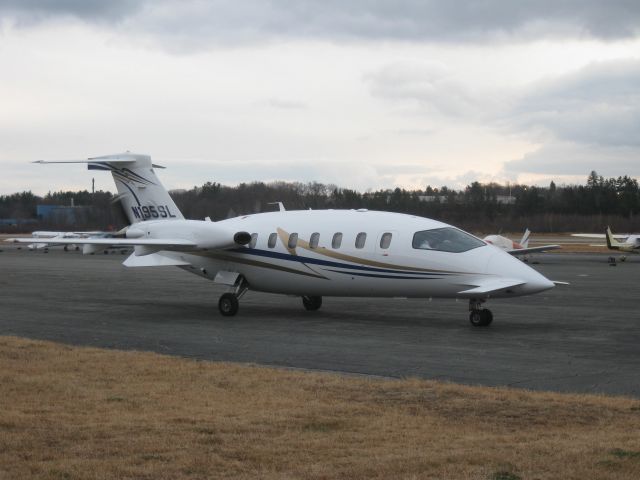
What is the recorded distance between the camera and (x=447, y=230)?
68.5 feet

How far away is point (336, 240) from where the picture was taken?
21875 millimetres

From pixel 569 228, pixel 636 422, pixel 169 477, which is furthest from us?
pixel 569 228

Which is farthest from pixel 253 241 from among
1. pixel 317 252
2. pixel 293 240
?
pixel 317 252

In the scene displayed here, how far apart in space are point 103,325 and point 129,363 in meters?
7.34

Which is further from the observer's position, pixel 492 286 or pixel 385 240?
pixel 385 240

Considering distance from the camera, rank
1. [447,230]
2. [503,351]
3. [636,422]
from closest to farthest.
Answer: [636,422]
[503,351]
[447,230]

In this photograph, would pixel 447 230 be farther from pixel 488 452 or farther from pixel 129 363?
pixel 488 452

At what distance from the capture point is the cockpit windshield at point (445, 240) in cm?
2027

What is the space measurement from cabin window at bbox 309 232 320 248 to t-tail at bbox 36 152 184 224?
548cm

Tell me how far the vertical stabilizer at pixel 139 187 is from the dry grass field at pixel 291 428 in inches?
502

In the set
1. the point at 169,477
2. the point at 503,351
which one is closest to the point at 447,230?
the point at 503,351

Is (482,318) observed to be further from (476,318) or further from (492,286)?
(492,286)

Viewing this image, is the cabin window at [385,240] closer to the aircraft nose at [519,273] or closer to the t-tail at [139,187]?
the aircraft nose at [519,273]

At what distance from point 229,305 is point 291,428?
14097mm
